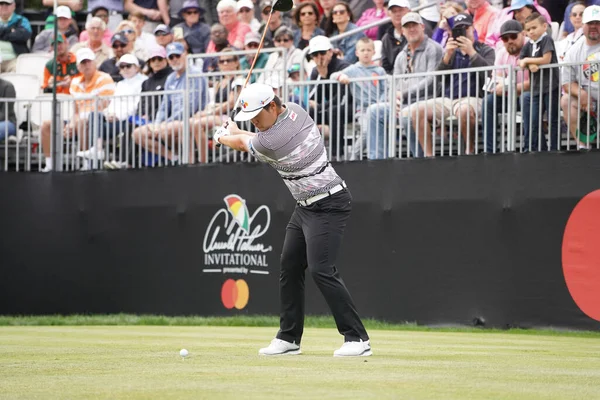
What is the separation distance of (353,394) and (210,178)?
35.6 ft

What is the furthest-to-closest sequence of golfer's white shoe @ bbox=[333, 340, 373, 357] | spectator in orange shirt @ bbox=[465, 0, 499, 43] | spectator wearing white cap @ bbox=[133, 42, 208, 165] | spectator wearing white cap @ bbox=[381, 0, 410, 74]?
spectator wearing white cap @ bbox=[133, 42, 208, 165]
spectator wearing white cap @ bbox=[381, 0, 410, 74]
spectator in orange shirt @ bbox=[465, 0, 499, 43]
golfer's white shoe @ bbox=[333, 340, 373, 357]

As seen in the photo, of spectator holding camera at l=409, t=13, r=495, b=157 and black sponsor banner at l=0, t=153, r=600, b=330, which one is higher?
spectator holding camera at l=409, t=13, r=495, b=157

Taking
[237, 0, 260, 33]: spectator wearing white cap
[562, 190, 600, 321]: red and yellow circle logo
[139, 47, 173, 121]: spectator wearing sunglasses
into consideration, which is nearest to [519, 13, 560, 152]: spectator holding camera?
[562, 190, 600, 321]: red and yellow circle logo

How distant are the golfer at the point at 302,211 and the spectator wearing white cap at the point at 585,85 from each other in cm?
519

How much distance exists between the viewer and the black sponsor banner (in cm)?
1375

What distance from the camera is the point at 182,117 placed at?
1697 cm

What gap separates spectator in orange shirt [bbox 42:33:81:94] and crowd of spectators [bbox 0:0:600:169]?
0.07 ft

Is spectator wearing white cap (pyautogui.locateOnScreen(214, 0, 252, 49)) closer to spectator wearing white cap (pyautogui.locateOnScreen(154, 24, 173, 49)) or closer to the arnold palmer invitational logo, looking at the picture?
spectator wearing white cap (pyautogui.locateOnScreen(154, 24, 173, 49))

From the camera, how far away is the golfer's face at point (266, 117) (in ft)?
28.9

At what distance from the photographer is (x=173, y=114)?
672 inches

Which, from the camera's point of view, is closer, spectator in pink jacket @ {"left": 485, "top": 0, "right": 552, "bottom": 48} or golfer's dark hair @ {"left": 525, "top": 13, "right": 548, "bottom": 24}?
golfer's dark hair @ {"left": 525, "top": 13, "right": 548, "bottom": 24}

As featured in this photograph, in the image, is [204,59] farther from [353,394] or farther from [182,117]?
[353,394]

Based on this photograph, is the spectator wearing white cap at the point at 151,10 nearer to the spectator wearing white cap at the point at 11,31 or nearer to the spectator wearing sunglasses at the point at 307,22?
the spectator wearing white cap at the point at 11,31

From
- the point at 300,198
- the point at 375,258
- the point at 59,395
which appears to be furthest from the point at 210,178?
the point at 59,395
